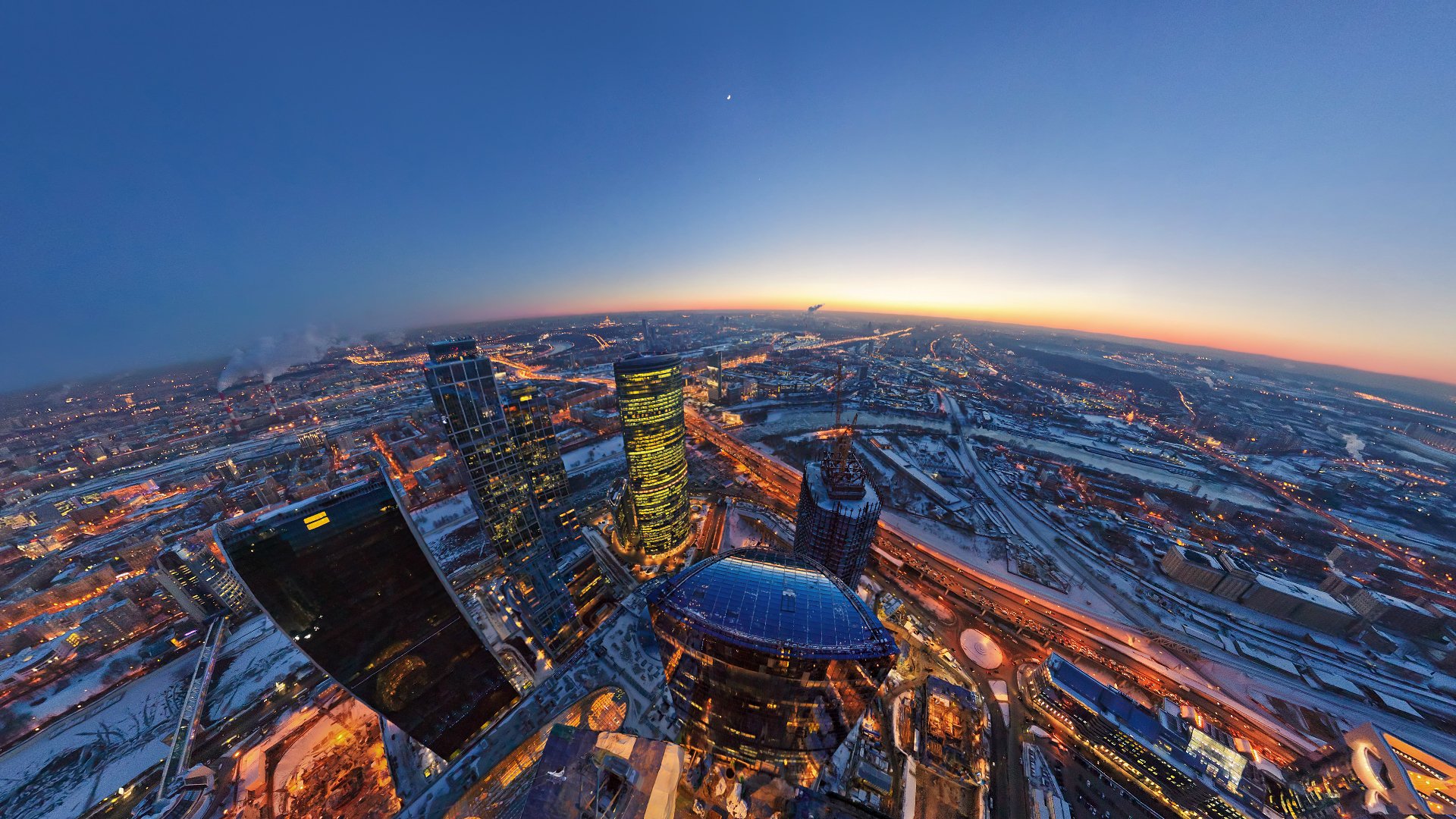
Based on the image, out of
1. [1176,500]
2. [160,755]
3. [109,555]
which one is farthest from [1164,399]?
[109,555]

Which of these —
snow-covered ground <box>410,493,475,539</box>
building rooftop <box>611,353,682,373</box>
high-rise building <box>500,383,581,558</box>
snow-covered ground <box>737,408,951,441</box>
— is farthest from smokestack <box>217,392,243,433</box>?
snow-covered ground <box>737,408,951,441</box>

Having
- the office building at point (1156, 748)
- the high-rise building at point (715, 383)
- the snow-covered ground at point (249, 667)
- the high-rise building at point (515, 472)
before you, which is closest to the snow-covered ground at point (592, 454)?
the high-rise building at point (515, 472)

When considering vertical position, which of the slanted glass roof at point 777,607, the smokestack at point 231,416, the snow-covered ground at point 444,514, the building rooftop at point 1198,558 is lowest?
the smokestack at point 231,416

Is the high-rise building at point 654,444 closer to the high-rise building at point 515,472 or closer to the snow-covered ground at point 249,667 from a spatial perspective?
the high-rise building at point 515,472

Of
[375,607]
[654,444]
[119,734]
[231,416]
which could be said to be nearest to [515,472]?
[654,444]

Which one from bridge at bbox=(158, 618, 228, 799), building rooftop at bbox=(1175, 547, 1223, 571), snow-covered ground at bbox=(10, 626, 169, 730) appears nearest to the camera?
bridge at bbox=(158, 618, 228, 799)

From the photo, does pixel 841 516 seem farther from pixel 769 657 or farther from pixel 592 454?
pixel 592 454

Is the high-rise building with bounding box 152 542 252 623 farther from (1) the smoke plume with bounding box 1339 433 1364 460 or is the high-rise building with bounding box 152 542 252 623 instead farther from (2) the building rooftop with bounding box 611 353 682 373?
(1) the smoke plume with bounding box 1339 433 1364 460
